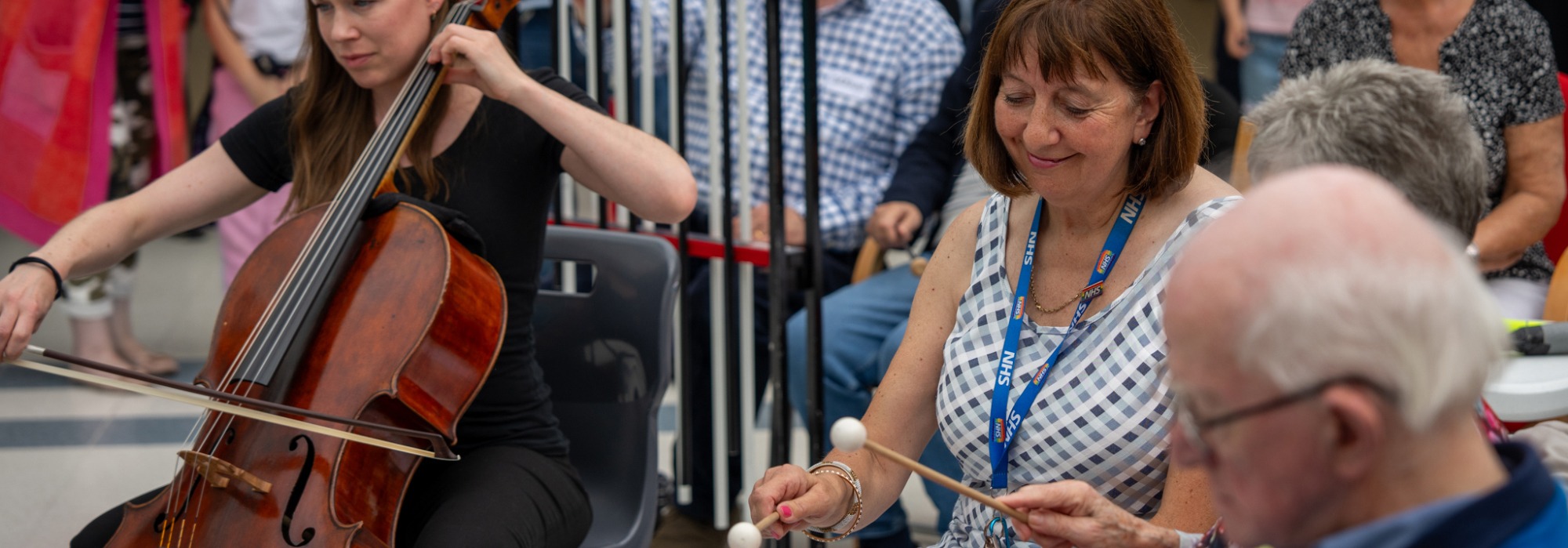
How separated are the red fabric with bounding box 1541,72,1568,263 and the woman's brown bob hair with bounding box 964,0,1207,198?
1.39 metres

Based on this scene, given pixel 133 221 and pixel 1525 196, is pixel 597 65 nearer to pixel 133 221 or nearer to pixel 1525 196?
pixel 133 221

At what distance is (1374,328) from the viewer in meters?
0.69

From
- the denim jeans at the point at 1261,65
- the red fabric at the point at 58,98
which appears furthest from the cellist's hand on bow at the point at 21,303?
the denim jeans at the point at 1261,65

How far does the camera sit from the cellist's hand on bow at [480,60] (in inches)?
66.2

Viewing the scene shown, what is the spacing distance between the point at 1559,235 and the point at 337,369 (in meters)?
2.22

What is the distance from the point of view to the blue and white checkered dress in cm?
135

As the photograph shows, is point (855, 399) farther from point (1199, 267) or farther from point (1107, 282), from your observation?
point (1199, 267)

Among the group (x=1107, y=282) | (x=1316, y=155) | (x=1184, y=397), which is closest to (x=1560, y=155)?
(x=1316, y=155)

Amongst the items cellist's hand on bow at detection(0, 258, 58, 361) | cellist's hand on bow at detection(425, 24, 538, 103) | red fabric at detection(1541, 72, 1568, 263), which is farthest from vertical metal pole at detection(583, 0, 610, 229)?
red fabric at detection(1541, 72, 1568, 263)

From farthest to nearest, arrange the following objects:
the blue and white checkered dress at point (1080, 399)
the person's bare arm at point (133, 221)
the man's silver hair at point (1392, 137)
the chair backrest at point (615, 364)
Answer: the chair backrest at point (615, 364) → the person's bare arm at point (133, 221) → the man's silver hair at point (1392, 137) → the blue and white checkered dress at point (1080, 399)

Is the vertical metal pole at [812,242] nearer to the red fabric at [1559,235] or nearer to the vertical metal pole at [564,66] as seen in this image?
Result: the vertical metal pole at [564,66]

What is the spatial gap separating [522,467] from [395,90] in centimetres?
59

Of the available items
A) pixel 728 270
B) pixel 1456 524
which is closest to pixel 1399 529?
pixel 1456 524

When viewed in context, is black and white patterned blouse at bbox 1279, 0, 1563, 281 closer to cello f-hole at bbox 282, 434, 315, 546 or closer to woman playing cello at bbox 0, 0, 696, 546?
woman playing cello at bbox 0, 0, 696, 546
